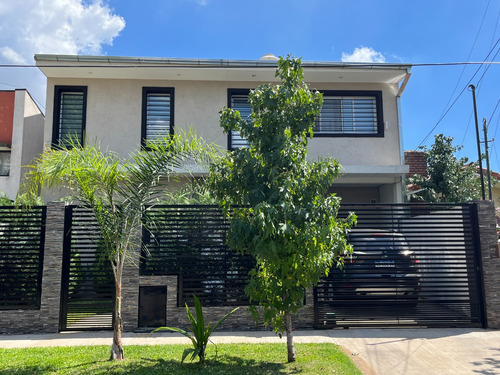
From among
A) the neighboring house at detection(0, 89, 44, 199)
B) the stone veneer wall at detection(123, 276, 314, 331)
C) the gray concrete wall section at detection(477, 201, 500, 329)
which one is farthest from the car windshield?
the neighboring house at detection(0, 89, 44, 199)

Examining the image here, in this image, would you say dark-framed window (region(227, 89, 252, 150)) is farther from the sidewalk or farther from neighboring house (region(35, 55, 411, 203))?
the sidewalk

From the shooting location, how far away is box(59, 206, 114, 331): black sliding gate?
302 inches

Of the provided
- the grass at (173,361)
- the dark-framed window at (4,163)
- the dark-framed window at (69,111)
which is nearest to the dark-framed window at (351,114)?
the dark-framed window at (69,111)

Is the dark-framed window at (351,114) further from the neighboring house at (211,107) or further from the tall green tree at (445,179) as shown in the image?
the tall green tree at (445,179)

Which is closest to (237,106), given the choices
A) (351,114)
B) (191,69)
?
(191,69)

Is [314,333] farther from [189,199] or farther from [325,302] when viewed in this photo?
[189,199]

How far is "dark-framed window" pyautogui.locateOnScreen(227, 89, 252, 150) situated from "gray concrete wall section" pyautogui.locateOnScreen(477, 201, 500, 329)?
6.83m

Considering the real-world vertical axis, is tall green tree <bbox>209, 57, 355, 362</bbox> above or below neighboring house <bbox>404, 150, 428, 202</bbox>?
below

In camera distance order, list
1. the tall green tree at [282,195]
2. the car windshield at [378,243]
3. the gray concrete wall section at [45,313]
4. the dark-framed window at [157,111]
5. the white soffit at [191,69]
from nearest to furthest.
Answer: the tall green tree at [282,195]
the gray concrete wall section at [45,313]
the car windshield at [378,243]
the white soffit at [191,69]
the dark-framed window at [157,111]

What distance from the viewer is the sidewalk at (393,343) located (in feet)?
19.0

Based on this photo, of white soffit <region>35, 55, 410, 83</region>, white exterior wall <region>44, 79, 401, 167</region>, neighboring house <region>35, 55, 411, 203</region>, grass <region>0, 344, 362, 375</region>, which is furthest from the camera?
white exterior wall <region>44, 79, 401, 167</region>

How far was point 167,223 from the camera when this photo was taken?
7.96 metres

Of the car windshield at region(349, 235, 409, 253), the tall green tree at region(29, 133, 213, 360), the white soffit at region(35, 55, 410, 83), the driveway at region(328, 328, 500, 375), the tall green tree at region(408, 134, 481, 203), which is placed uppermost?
the white soffit at region(35, 55, 410, 83)

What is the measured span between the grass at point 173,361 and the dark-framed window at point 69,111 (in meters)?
7.62
